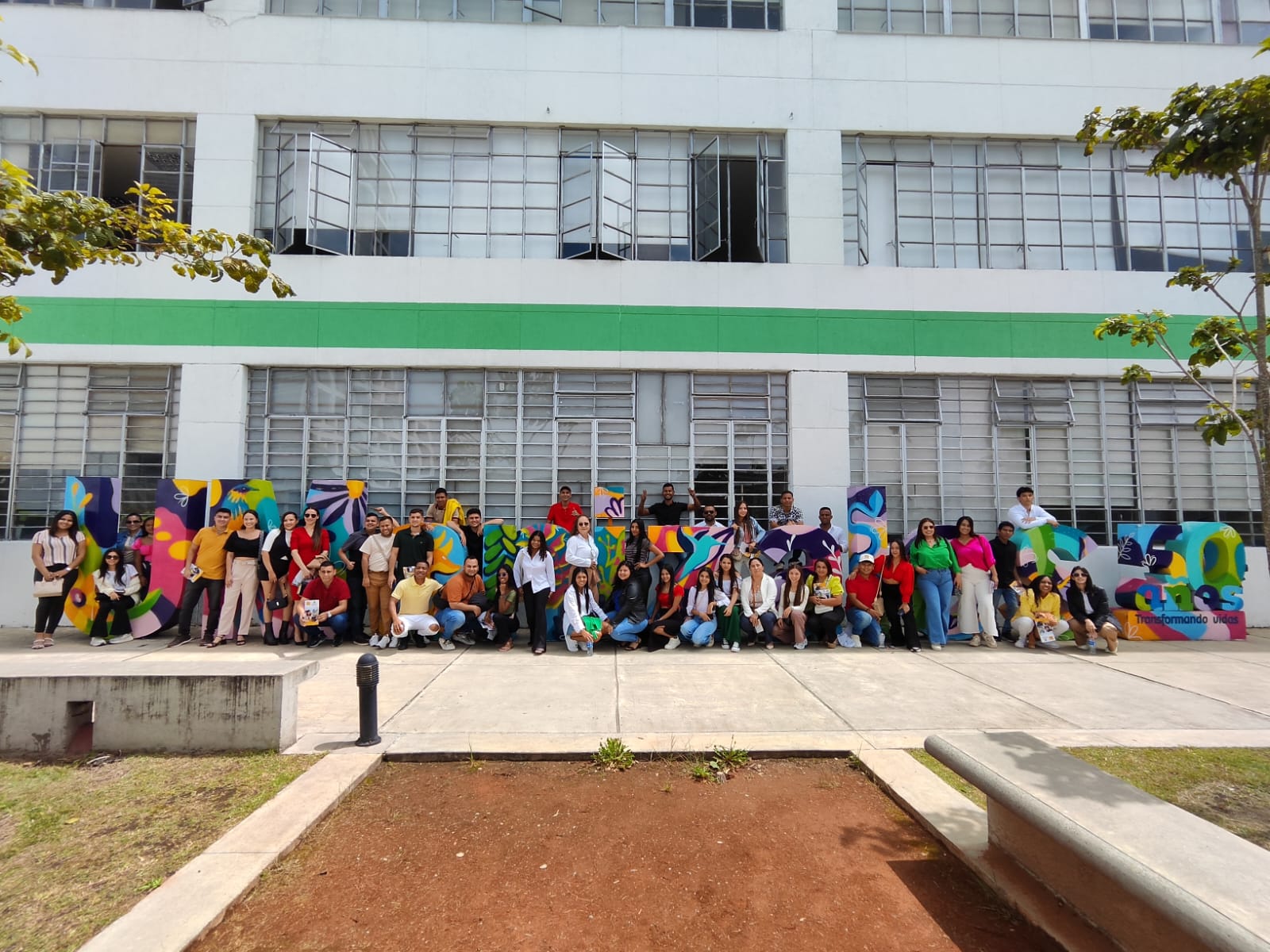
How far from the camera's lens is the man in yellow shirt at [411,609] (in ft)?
28.0

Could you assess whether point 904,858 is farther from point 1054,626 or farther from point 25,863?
point 1054,626

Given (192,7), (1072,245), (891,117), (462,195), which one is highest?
(192,7)

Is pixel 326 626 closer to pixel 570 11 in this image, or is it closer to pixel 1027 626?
pixel 1027 626

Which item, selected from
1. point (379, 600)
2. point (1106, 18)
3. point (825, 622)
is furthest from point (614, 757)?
point (1106, 18)

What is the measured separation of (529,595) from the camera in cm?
867

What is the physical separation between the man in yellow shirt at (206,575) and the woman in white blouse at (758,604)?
7.41 meters

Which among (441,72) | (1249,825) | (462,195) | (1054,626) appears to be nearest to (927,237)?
(1054,626)

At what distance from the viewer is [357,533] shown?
954 centimetres

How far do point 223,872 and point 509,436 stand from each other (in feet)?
26.5

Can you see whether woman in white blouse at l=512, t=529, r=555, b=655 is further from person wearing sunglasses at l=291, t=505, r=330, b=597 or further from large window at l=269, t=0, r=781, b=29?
large window at l=269, t=0, r=781, b=29

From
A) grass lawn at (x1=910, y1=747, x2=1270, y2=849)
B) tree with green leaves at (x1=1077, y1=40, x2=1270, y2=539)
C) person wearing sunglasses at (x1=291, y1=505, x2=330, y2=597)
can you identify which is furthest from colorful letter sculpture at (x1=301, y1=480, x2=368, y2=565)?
tree with green leaves at (x1=1077, y1=40, x2=1270, y2=539)

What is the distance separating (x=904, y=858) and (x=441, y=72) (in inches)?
509

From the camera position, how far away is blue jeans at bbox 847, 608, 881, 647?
29.6 feet

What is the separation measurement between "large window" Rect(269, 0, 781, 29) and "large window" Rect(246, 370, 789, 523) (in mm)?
6527
